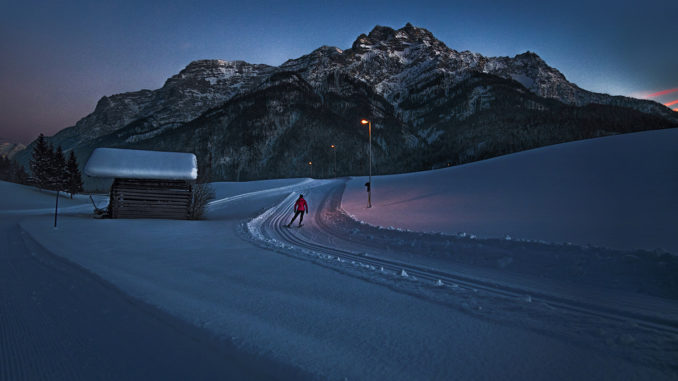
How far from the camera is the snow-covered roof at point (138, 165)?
615 inches

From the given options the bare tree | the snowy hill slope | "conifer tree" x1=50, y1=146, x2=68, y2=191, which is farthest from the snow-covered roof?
"conifer tree" x1=50, y1=146, x2=68, y2=191

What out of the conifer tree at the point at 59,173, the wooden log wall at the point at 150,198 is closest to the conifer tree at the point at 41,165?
the conifer tree at the point at 59,173

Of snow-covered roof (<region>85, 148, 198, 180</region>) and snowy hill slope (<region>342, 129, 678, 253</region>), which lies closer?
snowy hill slope (<region>342, 129, 678, 253</region>)

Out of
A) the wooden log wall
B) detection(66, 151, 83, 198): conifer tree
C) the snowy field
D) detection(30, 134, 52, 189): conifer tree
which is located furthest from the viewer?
detection(30, 134, 52, 189): conifer tree

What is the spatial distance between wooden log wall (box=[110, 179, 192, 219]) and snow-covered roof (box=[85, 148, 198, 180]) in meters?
0.70

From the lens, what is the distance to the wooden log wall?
16.0m

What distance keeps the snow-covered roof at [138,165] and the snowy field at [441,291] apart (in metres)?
7.89

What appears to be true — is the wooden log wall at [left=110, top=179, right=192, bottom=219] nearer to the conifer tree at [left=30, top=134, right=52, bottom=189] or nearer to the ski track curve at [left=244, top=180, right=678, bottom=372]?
the ski track curve at [left=244, top=180, right=678, bottom=372]

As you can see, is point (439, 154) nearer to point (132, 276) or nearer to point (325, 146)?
point (325, 146)

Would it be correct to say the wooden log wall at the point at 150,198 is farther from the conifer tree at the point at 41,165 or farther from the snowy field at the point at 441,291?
the conifer tree at the point at 41,165

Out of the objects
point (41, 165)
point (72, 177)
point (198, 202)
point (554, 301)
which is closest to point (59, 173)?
point (72, 177)

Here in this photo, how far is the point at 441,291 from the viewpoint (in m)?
4.22

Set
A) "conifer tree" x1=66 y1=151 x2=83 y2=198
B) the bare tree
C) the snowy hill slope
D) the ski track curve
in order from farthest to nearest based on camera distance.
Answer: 1. "conifer tree" x1=66 y1=151 x2=83 y2=198
2. the bare tree
3. the snowy hill slope
4. the ski track curve

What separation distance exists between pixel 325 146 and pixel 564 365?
142 m
